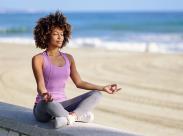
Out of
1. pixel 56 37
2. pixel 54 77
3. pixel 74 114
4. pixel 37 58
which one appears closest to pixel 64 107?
pixel 74 114

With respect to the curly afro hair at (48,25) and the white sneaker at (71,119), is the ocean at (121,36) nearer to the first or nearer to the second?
the curly afro hair at (48,25)

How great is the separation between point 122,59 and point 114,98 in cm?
679

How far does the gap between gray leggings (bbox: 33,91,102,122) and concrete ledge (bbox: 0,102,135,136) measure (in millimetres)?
76

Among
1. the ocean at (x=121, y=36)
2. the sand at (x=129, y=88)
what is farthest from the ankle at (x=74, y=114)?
the sand at (x=129, y=88)

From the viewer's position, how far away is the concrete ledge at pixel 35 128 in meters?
4.21

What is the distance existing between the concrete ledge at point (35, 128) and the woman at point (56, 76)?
0.36 ft

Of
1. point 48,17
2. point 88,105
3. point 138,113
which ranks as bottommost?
point 138,113

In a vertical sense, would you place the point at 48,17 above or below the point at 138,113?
above

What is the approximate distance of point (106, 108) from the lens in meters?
7.80

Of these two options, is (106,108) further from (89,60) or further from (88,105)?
(89,60)

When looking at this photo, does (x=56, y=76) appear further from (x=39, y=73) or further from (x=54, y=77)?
(x=39, y=73)

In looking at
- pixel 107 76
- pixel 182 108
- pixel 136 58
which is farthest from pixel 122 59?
pixel 182 108

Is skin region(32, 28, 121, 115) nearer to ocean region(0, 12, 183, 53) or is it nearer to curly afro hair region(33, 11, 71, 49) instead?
curly afro hair region(33, 11, 71, 49)

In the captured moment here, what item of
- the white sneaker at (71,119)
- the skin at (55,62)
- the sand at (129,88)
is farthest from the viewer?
the sand at (129,88)
